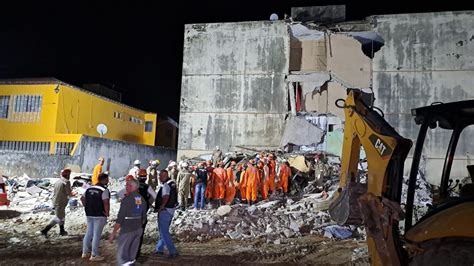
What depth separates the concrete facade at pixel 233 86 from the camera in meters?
24.2

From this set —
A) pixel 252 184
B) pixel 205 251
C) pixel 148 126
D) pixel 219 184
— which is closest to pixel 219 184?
pixel 219 184

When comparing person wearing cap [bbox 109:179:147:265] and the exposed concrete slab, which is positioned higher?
the exposed concrete slab

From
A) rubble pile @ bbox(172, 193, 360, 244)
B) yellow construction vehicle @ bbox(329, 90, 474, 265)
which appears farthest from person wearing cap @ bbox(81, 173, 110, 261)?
yellow construction vehicle @ bbox(329, 90, 474, 265)

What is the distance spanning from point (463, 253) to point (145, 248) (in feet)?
26.0

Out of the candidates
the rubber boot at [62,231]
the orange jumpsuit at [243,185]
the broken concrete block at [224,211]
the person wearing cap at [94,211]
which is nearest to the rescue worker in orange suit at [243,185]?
the orange jumpsuit at [243,185]

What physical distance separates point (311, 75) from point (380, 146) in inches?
764

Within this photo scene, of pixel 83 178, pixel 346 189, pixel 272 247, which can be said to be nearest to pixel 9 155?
pixel 83 178

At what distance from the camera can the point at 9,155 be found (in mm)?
20469

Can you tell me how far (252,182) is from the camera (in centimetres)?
1611

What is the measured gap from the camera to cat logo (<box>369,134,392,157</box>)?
4402 millimetres

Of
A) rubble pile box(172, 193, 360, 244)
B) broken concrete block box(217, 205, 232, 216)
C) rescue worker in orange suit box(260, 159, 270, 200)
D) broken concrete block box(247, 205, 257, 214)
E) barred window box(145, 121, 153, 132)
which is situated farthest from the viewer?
barred window box(145, 121, 153, 132)

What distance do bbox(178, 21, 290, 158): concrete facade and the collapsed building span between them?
0.06 m

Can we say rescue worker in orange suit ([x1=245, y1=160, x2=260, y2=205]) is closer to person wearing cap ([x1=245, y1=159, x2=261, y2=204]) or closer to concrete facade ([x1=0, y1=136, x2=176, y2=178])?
person wearing cap ([x1=245, y1=159, x2=261, y2=204])

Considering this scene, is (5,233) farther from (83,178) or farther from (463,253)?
(463,253)
